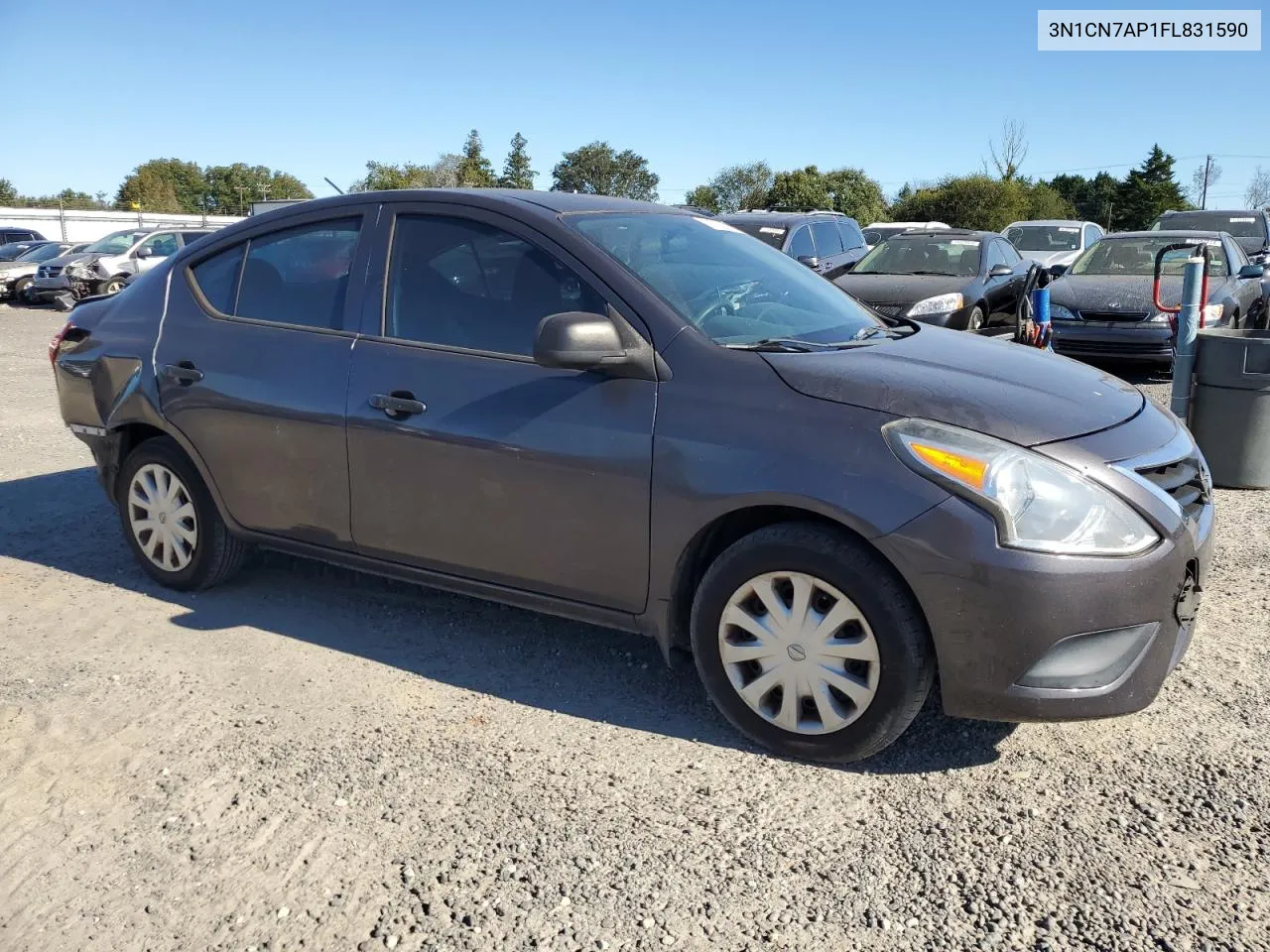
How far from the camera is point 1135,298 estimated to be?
1037 centimetres

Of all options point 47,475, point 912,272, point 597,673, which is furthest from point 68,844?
point 912,272

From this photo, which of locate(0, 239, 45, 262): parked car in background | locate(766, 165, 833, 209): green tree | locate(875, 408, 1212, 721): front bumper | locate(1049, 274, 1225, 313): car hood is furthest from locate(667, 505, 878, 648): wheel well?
locate(766, 165, 833, 209): green tree

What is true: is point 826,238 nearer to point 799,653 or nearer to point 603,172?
point 799,653

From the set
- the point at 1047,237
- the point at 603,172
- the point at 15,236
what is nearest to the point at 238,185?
the point at 603,172

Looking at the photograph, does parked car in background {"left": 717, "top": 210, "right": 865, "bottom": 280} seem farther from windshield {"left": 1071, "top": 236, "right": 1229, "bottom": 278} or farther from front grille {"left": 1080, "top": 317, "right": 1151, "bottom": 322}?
front grille {"left": 1080, "top": 317, "right": 1151, "bottom": 322}

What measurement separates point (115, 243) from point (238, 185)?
92855 mm

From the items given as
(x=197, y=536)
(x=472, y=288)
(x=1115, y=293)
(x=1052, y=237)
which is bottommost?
(x=197, y=536)

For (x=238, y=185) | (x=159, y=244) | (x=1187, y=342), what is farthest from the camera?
(x=238, y=185)

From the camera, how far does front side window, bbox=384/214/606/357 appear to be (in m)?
3.67

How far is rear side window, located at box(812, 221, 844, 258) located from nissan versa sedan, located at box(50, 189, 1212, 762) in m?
8.99

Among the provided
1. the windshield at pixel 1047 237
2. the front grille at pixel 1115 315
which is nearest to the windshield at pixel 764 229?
the front grille at pixel 1115 315

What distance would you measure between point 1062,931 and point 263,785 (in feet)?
7.24

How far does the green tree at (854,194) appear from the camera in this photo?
46469 millimetres

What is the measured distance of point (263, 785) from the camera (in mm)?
3137
